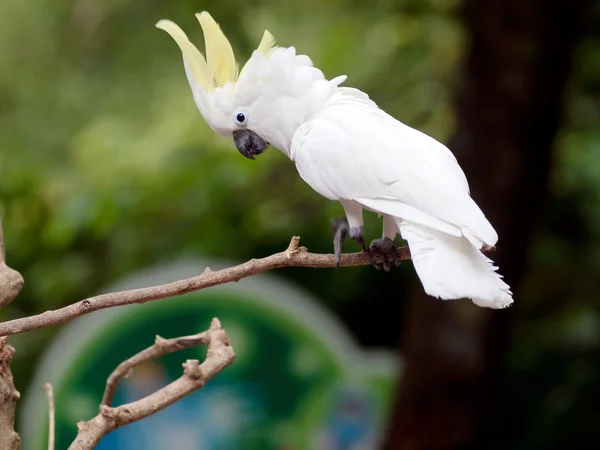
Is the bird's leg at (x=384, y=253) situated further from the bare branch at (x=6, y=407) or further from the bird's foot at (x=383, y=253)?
the bare branch at (x=6, y=407)

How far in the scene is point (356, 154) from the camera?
0.71 metres

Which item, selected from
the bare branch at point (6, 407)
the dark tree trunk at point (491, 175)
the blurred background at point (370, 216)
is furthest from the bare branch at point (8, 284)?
the dark tree trunk at point (491, 175)

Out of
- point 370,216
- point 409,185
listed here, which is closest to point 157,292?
point 409,185

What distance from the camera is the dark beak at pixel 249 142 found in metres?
0.79

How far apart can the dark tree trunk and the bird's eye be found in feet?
3.59

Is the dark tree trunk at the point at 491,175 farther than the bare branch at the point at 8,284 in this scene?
Yes

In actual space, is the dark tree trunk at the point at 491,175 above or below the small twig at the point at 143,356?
above

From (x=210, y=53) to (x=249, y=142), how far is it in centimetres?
10

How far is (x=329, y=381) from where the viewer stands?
1.81 meters

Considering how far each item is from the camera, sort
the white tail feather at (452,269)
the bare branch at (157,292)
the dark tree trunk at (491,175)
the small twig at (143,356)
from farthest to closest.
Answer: the dark tree trunk at (491,175) < the small twig at (143,356) < the bare branch at (157,292) < the white tail feather at (452,269)

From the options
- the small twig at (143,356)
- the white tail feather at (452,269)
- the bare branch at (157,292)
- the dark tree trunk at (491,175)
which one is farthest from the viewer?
the dark tree trunk at (491,175)

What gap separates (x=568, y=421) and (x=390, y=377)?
0.72 metres

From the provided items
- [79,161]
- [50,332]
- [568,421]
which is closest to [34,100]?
[79,161]

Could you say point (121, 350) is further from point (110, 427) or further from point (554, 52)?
point (554, 52)
